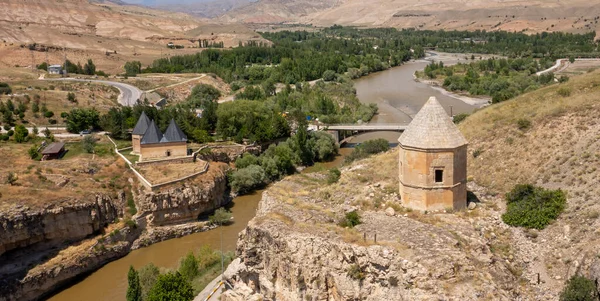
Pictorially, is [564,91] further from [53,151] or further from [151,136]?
[53,151]

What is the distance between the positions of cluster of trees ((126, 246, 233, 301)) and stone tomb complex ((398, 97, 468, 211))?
377 inches

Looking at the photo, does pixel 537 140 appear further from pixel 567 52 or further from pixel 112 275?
pixel 567 52

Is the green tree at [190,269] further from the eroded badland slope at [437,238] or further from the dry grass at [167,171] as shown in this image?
the dry grass at [167,171]

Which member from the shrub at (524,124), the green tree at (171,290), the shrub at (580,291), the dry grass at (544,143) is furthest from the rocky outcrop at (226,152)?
the shrub at (580,291)

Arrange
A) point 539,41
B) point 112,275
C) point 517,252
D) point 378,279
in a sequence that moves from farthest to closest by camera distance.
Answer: point 539,41, point 112,275, point 517,252, point 378,279

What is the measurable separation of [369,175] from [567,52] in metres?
81.6

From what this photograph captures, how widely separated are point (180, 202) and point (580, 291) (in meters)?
23.7

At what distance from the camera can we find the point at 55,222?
26859 millimetres

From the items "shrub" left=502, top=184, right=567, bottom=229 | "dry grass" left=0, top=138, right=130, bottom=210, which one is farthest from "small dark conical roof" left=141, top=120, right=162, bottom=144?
"shrub" left=502, top=184, right=567, bottom=229

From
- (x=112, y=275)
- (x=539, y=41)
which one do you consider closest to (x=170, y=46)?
(x=539, y=41)

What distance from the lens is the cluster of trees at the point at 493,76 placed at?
Result: 2329 inches

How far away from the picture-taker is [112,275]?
2719cm

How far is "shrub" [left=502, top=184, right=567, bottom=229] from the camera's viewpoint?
15.5 meters

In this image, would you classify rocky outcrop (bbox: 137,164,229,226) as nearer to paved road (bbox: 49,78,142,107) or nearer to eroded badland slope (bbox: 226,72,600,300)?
eroded badland slope (bbox: 226,72,600,300)
